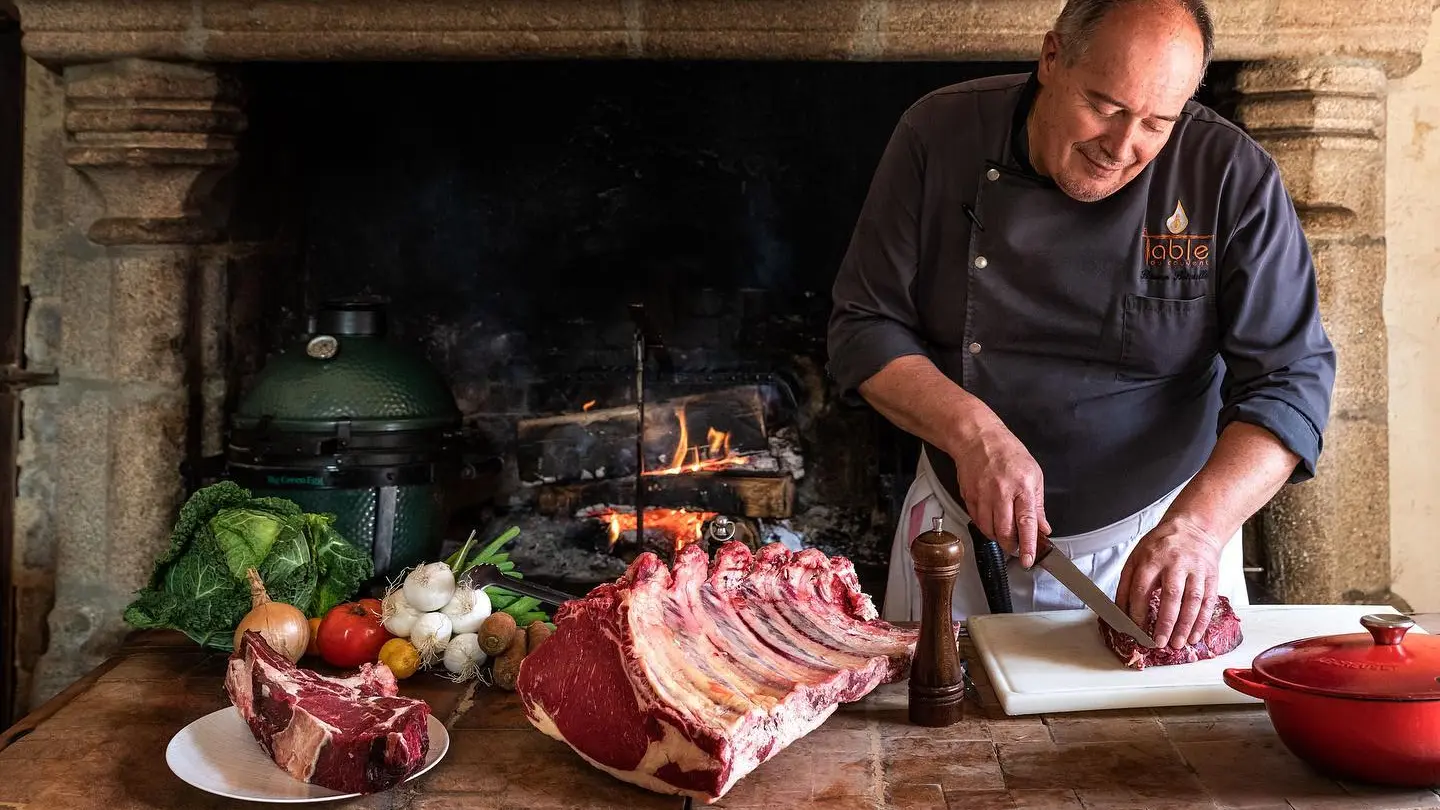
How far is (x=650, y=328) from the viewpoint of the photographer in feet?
13.1

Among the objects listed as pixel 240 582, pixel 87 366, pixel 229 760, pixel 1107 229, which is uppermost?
pixel 1107 229

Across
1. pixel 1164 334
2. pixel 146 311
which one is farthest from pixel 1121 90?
pixel 146 311

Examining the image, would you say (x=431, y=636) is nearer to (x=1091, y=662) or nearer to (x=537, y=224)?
(x=1091, y=662)

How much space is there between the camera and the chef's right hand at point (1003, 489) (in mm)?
2217

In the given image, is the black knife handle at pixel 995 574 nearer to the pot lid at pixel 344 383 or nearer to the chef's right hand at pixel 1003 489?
the chef's right hand at pixel 1003 489

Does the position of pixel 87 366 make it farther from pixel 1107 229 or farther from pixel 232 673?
pixel 1107 229

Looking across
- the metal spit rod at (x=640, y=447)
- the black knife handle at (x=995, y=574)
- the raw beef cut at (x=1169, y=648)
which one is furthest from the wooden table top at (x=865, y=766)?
the metal spit rod at (x=640, y=447)

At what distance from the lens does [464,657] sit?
221cm

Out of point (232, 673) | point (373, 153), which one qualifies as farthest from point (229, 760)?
point (373, 153)

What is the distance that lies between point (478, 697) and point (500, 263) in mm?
2472

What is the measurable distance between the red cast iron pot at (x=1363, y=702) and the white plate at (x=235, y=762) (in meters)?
1.16

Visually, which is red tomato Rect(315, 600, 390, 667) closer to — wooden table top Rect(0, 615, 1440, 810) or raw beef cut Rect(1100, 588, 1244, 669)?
wooden table top Rect(0, 615, 1440, 810)

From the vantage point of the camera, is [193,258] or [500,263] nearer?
[193,258]

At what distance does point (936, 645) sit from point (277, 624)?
1.14 meters
